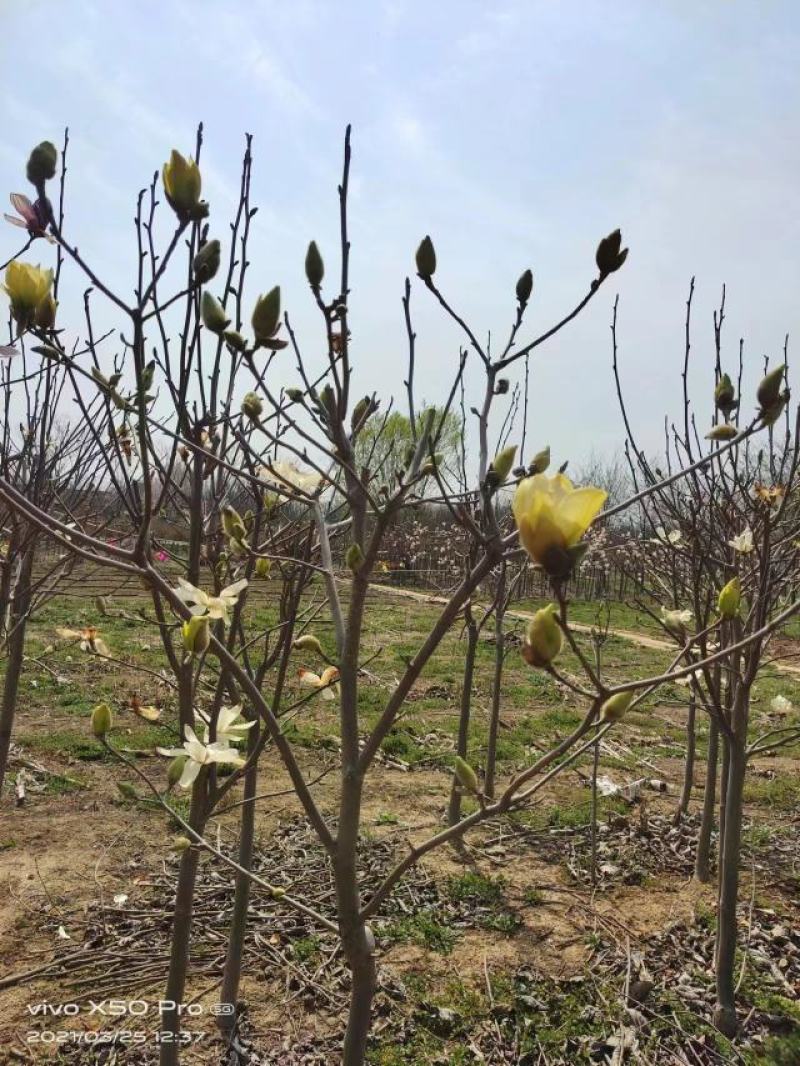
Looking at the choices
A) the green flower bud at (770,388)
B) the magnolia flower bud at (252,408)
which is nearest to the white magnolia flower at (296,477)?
the magnolia flower bud at (252,408)

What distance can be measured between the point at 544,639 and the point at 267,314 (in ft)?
2.58

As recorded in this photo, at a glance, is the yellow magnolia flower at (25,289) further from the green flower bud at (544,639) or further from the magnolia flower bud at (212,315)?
the green flower bud at (544,639)

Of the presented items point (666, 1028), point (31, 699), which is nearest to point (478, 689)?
point (31, 699)

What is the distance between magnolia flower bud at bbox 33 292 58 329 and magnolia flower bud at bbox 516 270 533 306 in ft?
3.11

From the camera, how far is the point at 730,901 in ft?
8.74

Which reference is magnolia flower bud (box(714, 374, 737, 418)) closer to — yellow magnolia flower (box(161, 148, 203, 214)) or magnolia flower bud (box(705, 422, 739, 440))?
magnolia flower bud (box(705, 422, 739, 440))

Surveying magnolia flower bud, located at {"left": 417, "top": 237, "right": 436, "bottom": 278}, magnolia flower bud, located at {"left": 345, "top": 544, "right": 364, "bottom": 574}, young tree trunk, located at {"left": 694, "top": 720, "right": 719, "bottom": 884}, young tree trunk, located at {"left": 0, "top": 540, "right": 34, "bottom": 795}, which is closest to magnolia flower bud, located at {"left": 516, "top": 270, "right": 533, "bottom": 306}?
magnolia flower bud, located at {"left": 417, "top": 237, "right": 436, "bottom": 278}

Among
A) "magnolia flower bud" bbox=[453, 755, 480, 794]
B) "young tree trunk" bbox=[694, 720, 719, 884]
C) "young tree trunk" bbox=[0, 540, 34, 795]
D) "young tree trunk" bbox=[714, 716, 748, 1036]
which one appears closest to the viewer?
"magnolia flower bud" bbox=[453, 755, 480, 794]

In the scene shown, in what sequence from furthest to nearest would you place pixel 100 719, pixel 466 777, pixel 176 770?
pixel 100 719 < pixel 176 770 < pixel 466 777

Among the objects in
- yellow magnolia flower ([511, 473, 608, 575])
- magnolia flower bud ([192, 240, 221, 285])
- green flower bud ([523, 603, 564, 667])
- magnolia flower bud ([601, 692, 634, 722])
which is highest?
magnolia flower bud ([192, 240, 221, 285])

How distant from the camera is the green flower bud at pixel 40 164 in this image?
137cm

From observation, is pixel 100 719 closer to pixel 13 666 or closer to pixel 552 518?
pixel 552 518

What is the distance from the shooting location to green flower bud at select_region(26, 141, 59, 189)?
1.37 metres

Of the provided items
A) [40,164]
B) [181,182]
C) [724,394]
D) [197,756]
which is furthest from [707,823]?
[40,164]
